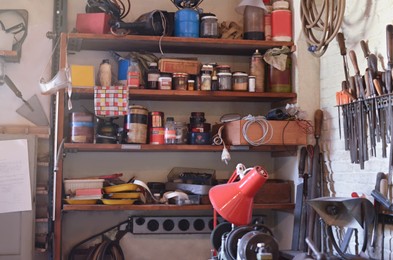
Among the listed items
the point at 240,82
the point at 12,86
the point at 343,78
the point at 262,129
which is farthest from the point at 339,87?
the point at 12,86

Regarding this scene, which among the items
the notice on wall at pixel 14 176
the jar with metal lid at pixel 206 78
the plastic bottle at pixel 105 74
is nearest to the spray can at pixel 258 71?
the jar with metal lid at pixel 206 78

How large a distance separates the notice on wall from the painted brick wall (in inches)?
74.2

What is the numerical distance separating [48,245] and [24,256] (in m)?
0.15

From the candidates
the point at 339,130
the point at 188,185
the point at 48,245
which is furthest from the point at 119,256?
the point at 339,130

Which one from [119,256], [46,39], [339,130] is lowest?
[119,256]

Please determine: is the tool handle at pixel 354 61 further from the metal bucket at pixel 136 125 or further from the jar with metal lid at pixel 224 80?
the metal bucket at pixel 136 125

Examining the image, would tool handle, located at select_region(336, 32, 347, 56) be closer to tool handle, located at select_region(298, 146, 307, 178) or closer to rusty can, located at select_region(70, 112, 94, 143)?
tool handle, located at select_region(298, 146, 307, 178)

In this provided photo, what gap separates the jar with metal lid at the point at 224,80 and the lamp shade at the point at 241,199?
1046mm

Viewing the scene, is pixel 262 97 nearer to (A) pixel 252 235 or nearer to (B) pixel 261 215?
(B) pixel 261 215

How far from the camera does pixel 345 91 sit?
261 centimetres

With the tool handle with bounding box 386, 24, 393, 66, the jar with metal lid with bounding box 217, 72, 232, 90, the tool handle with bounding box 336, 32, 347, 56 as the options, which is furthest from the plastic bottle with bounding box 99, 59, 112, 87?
the tool handle with bounding box 386, 24, 393, 66

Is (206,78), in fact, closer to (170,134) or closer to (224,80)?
(224,80)

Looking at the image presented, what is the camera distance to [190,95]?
3098mm

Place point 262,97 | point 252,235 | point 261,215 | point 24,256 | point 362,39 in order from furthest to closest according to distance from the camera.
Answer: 1. point 261,215
2. point 262,97
3. point 24,256
4. point 362,39
5. point 252,235
